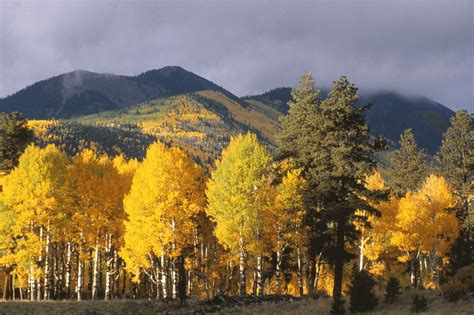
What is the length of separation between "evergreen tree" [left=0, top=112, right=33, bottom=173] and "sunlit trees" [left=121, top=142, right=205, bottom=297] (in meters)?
18.5

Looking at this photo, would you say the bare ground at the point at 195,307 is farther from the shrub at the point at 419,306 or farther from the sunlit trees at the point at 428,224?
the sunlit trees at the point at 428,224

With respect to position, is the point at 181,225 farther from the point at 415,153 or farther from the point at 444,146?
the point at 415,153

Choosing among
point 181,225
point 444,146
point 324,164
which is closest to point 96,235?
point 181,225

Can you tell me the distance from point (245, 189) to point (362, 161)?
9.70 meters

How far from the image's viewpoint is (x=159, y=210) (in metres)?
32.2

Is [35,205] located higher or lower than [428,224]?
higher

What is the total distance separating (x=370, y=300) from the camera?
21.8 meters

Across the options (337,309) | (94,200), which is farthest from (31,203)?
(337,309)

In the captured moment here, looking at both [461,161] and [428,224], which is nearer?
[428,224]

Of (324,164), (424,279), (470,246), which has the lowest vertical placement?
(424,279)

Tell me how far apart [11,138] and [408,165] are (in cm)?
4987

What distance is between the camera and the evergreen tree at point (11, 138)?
44688mm

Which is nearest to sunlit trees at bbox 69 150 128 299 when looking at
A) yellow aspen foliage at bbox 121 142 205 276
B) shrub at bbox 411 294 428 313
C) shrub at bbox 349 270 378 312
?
yellow aspen foliage at bbox 121 142 205 276

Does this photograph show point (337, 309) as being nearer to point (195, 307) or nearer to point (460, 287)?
point (460, 287)
